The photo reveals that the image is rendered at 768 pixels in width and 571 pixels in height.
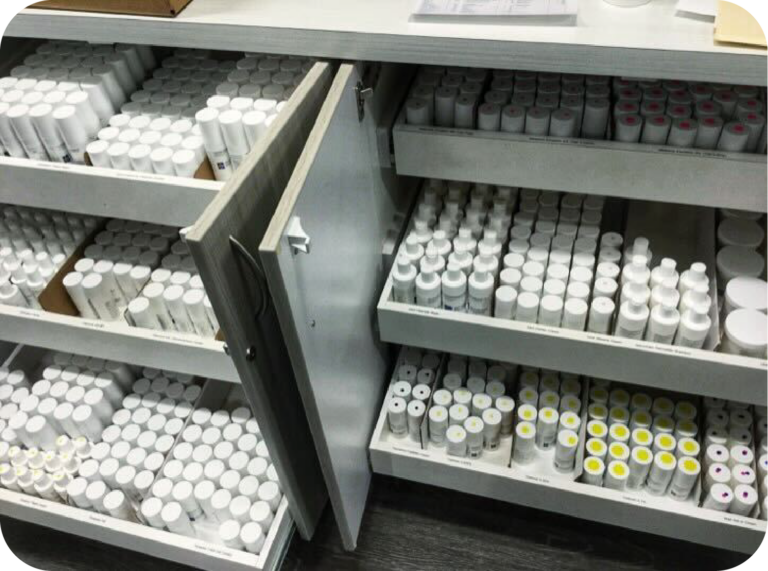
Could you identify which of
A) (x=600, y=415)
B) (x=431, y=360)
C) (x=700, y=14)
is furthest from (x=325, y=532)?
(x=700, y=14)

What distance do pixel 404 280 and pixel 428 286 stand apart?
4cm

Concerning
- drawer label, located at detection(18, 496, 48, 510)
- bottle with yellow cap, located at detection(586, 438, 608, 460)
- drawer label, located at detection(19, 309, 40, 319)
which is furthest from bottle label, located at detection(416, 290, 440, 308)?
drawer label, located at detection(18, 496, 48, 510)

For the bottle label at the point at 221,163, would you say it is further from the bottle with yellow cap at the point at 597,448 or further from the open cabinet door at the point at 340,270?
the bottle with yellow cap at the point at 597,448

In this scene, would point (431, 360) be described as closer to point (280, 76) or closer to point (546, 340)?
point (546, 340)

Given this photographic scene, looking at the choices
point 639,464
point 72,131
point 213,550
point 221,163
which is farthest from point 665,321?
point 72,131

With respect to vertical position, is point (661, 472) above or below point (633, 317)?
below

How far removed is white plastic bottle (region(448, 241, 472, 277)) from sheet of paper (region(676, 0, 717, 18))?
0.46 metres

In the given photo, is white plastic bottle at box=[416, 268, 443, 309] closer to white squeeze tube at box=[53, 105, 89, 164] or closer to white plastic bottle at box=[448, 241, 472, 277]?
white plastic bottle at box=[448, 241, 472, 277]

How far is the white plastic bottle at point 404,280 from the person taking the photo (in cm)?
110

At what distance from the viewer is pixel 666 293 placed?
101 centimetres

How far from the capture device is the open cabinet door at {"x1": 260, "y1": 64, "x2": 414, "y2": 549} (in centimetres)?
75

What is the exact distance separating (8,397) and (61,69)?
2.27ft

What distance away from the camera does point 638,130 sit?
947 millimetres

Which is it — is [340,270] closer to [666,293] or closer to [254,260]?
[254,260]
